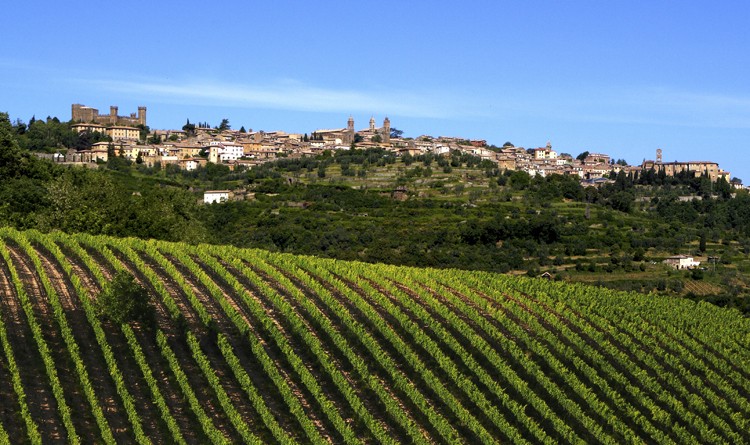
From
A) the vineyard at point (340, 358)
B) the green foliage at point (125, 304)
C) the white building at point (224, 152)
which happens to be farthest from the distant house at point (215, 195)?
the green foliage at point (125, 304)

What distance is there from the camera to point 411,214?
100m

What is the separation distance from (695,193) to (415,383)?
10759 centimetres

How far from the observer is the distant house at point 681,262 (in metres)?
78.2

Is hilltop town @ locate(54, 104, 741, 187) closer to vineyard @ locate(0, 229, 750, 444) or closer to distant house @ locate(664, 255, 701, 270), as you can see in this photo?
distant house @ locate(664, 255, 701, 270)

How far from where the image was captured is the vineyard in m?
28.4

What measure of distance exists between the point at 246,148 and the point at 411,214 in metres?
68.5

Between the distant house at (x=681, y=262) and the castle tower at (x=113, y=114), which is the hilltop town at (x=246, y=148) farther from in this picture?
the distant house at (x=681, y=262)

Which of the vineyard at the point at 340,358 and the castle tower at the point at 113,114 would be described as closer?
the vineyard at the point at 340,358

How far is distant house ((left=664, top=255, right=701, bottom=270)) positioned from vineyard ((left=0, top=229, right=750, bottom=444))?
111ft

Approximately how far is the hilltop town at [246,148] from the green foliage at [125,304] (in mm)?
102150

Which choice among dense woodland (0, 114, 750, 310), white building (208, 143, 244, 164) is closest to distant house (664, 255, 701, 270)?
dense woodland (0, 114, 750, 310)

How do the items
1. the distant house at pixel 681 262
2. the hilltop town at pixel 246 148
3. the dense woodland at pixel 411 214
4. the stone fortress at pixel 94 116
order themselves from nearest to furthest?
the dense woodland at pixel 411 214
the distant house at pixel 681 262
the hilltop town at pixel 246 148
the stone fortress at pixel 94 116

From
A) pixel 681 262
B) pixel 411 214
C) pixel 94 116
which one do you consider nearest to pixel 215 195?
pixel 411 214

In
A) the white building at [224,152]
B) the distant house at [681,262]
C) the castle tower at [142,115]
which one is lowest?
the distant house at [681,262]
